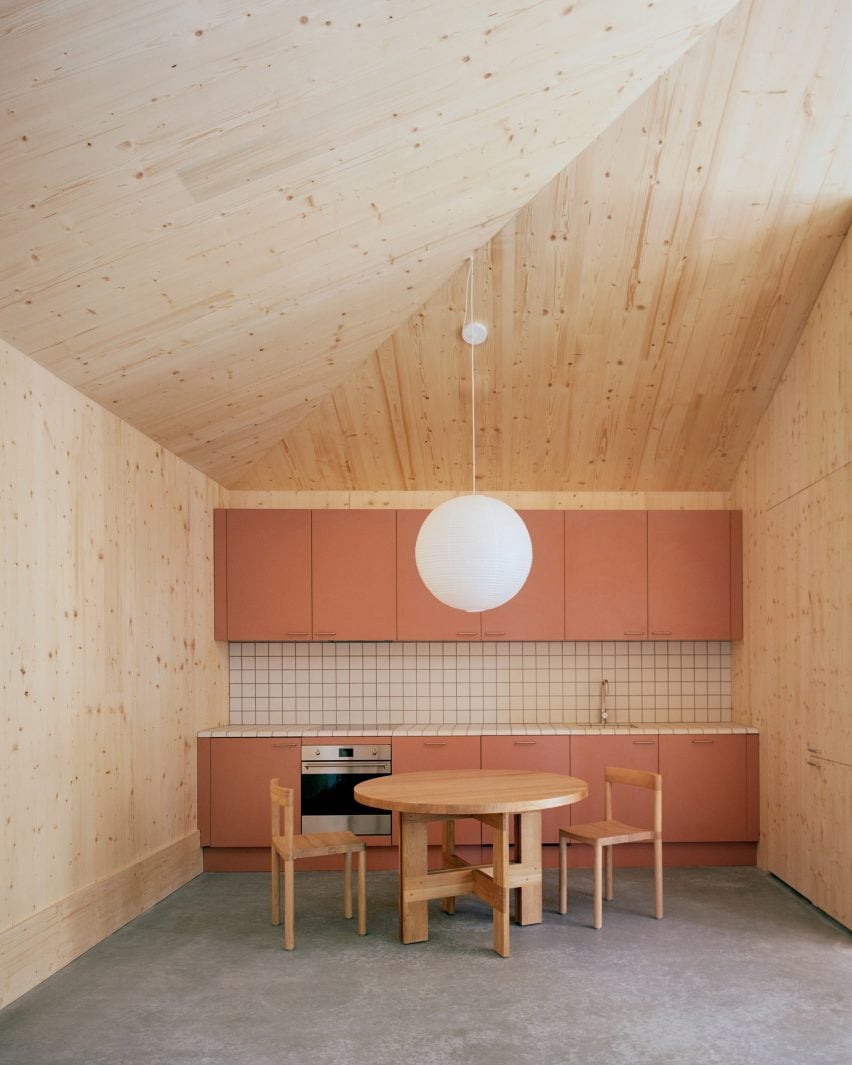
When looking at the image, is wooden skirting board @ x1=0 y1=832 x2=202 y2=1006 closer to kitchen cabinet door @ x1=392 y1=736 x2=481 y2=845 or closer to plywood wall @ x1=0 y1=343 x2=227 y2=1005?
plywood wall @ x1=0 y1=343 x2=227 y2=1005

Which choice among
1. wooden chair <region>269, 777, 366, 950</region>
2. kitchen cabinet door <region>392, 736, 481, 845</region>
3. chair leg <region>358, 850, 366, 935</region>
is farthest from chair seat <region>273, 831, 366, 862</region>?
kitchen cabinet door <region>392, 736, 481, 845</region>

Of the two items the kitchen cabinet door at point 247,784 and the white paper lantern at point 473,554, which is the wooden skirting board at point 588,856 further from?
the white paper lantern at point 473,554

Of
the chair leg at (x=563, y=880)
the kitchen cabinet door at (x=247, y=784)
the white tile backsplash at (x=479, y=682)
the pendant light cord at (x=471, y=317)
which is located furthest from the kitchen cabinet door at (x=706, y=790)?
the kitchen cabinet door at (x=247, y=784)

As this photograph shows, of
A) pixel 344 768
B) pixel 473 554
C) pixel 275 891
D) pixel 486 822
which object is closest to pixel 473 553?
pixel 473 554

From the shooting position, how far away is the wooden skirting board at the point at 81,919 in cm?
346

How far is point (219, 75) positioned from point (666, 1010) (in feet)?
11.0

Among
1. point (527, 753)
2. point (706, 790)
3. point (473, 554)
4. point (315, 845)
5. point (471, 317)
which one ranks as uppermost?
point (471, 317)

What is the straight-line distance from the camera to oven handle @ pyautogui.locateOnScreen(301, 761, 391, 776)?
5.48 m

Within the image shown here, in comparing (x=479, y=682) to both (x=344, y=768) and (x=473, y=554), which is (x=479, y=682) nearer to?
(x=344, y=768)

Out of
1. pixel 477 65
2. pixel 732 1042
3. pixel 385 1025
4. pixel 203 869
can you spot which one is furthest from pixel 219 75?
pixel 203 869

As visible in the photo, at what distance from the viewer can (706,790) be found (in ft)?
18.0

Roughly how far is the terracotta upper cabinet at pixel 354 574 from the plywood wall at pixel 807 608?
2.17m

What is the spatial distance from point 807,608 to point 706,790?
1.40 meters

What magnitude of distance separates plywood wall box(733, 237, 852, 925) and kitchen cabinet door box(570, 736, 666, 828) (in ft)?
2.14
